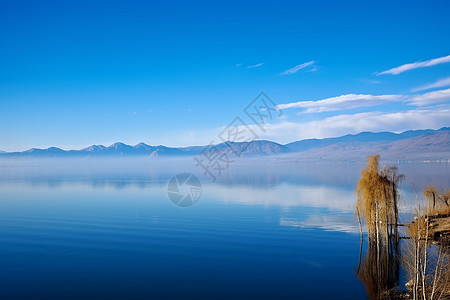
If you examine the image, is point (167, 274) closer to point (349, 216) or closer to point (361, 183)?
point (361, 183)

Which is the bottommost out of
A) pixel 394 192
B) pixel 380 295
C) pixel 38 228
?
pixel 380 295

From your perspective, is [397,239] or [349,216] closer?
[397,239]

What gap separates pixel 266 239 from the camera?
139 ft

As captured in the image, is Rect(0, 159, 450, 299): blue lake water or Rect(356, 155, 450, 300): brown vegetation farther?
Rect(356, 155, 450, 300): brown vegetation

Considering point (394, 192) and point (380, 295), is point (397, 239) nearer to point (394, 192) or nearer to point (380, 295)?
point (394, 192)

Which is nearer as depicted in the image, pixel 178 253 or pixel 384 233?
pixel 178 253

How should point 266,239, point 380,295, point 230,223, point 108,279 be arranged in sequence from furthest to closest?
point 230,223
point 266,239
point 108,279
point 380,295

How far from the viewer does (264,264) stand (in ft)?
107

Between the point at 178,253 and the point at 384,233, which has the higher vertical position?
the point at 384,233

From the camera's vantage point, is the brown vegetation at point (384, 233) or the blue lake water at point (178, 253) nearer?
the blue lake water at point (178, 253)

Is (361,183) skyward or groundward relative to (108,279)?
skyward

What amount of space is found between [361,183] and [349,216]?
2297 centimetres

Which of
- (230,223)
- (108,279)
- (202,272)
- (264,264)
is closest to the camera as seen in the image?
(108,279)

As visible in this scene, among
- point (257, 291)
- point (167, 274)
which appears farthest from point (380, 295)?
point (167, 274)
